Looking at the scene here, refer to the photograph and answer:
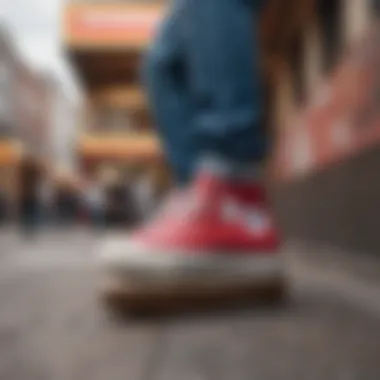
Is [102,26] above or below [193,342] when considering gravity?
below

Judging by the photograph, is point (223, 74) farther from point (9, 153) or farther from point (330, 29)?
point (9, 153)

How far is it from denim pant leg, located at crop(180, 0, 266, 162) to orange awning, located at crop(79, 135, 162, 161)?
335 inches

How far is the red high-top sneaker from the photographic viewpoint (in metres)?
0.80

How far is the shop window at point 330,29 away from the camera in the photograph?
2295mm

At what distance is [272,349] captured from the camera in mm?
629

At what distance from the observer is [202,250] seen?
83 cm

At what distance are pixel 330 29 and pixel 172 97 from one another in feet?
5.39

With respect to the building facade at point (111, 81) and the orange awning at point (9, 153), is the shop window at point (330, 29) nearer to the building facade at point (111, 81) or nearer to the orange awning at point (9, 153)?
the building facade at point (111, 81)

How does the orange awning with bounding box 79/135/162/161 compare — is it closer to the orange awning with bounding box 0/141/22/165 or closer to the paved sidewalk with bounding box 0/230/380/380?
the orange awning with bounding box 0/141/22/165

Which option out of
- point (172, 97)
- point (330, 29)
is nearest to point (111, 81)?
point (330, 29)

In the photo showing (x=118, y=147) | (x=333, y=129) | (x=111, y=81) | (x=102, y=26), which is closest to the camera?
(x=333, y=129)

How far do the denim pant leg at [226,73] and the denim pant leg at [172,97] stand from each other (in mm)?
68

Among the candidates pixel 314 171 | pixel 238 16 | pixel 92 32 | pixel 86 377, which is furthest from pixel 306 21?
pixel 92 32

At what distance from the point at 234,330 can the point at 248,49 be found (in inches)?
13.6
